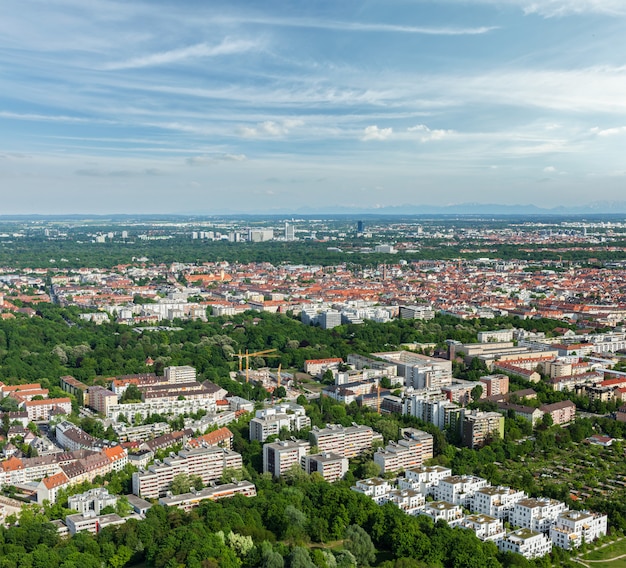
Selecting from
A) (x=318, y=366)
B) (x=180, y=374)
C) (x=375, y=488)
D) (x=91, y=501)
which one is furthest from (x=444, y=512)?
(x=318, y=366)

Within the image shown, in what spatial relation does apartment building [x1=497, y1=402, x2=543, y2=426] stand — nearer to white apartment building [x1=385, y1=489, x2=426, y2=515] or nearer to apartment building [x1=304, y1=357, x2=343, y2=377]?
white apartment building [x1=385, y1=489, x2=426, y2=515]

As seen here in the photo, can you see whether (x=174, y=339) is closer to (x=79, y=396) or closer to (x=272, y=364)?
(x=272, y=364)

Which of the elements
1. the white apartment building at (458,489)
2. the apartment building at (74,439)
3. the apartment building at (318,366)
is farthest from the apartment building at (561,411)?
the apartment building at (74,439)

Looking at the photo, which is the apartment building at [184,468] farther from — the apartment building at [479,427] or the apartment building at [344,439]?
the apartment building at [479,427]

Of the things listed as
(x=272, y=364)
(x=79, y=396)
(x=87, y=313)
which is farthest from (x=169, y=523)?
(x=87, y=313)

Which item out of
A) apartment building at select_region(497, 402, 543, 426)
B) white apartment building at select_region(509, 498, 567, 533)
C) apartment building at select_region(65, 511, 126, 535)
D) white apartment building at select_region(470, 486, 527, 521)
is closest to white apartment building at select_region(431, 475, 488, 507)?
white apartment building at select_region(470, 486, 527, 521)

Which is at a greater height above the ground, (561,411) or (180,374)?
(180,374)

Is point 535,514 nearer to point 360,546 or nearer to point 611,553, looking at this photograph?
point 611,553
